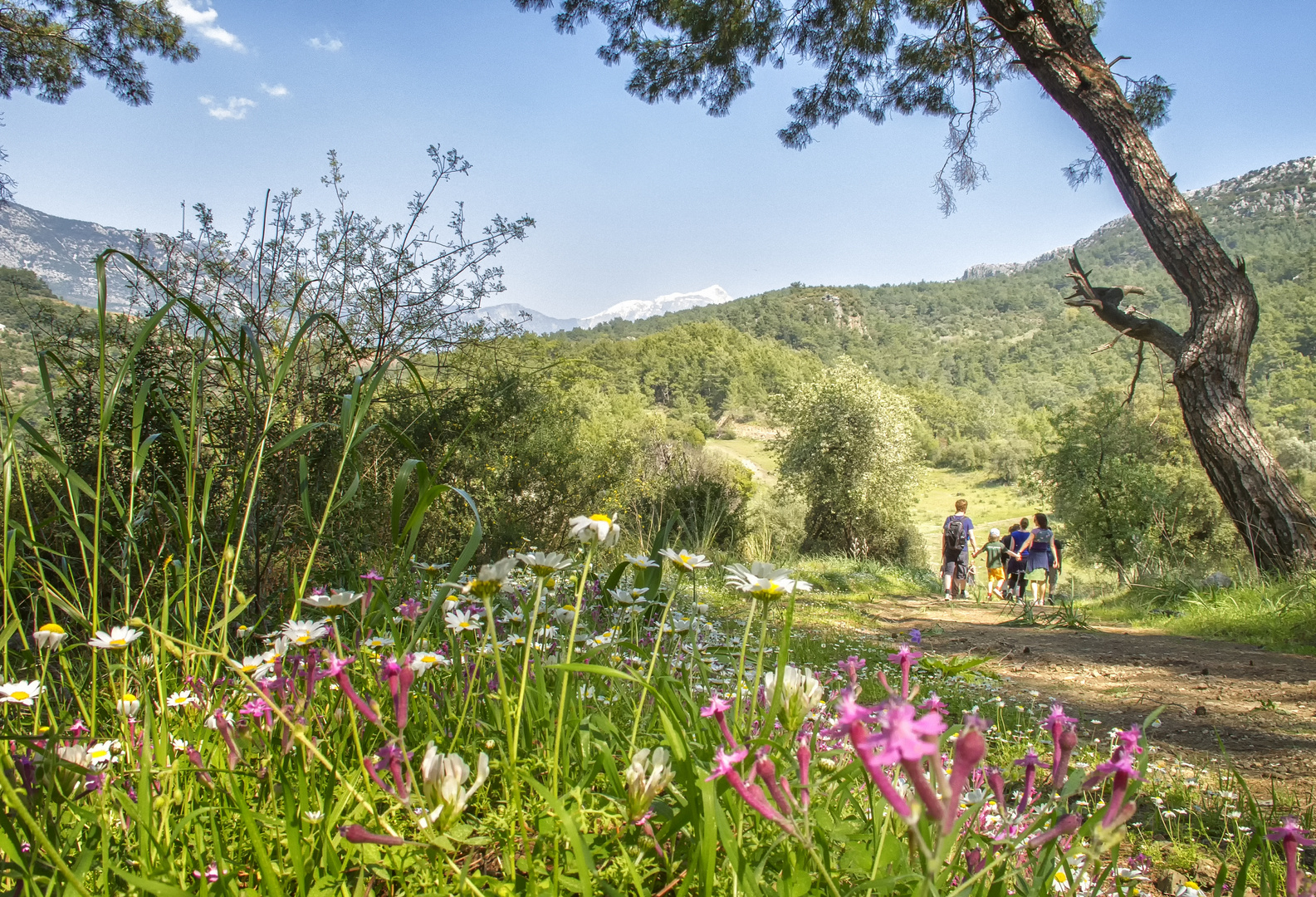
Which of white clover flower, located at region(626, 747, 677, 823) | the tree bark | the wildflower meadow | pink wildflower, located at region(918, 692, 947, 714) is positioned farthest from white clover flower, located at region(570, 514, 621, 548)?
the tree bark

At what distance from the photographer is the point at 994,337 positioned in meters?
105

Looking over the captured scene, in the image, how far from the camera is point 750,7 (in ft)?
24.8

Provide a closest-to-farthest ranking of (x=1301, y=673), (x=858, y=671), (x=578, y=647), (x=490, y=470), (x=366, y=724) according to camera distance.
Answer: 1. (x=366, y=724)
2. (x=578, y=647)
3. (x=858, y=671)
4. (x=1301, y=673)
5. (x=490, y=470)

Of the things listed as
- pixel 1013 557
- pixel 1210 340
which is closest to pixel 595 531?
pixel 1210 340

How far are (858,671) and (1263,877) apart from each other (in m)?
1.89

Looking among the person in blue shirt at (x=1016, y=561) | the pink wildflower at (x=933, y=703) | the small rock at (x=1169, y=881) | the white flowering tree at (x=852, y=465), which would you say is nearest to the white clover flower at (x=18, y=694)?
the pink wildflower at (x=933, y=703)

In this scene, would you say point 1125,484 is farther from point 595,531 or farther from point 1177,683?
point 595,531

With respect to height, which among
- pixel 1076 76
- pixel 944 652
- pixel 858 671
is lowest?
pixel 944 652

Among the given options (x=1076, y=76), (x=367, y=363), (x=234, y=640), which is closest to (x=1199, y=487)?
(x=1076, y=76)

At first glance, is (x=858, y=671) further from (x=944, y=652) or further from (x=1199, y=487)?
(x=1199, y=487)

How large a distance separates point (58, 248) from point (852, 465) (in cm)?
3555

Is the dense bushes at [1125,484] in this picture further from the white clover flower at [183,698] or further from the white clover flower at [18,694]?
the white clover flower at [18,694]

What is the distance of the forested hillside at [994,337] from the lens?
52906 millimetres

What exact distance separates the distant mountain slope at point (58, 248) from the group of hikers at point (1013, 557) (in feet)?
30.7
